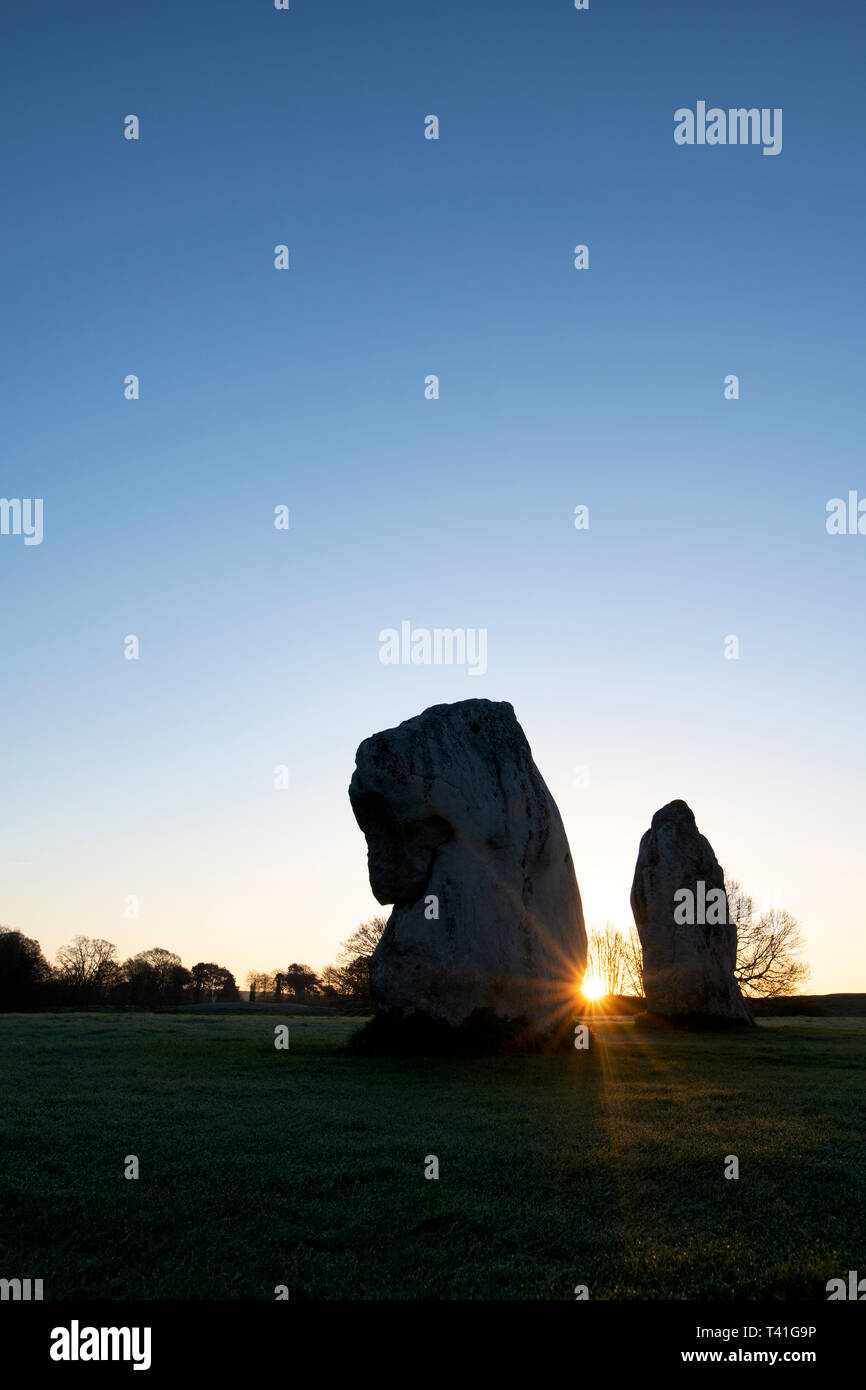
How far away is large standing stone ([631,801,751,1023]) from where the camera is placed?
23.8 meters

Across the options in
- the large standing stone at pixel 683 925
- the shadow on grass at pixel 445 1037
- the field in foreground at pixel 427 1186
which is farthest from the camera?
the large standing stone at pixel 683 925

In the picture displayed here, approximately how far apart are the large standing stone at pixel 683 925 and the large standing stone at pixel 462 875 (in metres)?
7.17

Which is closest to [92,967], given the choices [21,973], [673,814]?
[21,973]

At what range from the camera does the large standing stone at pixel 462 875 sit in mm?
15969

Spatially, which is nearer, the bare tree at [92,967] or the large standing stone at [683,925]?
the large standing stone at [683,925]

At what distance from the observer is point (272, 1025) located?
1017 inches

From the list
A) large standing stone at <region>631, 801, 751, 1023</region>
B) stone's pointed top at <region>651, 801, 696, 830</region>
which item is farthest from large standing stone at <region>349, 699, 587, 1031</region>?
stone's pointed top at <region>651, 801, 696, 830</region>

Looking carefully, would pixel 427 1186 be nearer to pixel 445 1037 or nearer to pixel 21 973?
pixel 445 1037

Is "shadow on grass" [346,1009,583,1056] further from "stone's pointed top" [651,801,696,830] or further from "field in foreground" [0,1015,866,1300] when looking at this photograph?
"stone's pointed top" [651,801,696,830]

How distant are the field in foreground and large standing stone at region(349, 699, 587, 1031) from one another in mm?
2945

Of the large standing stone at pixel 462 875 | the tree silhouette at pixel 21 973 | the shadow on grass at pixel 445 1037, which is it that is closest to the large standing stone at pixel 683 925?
the large standing stone at pixel 462 875

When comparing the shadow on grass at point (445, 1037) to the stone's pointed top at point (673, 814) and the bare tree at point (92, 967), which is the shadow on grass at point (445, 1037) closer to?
the stone's pointed top at point (673, 814)
